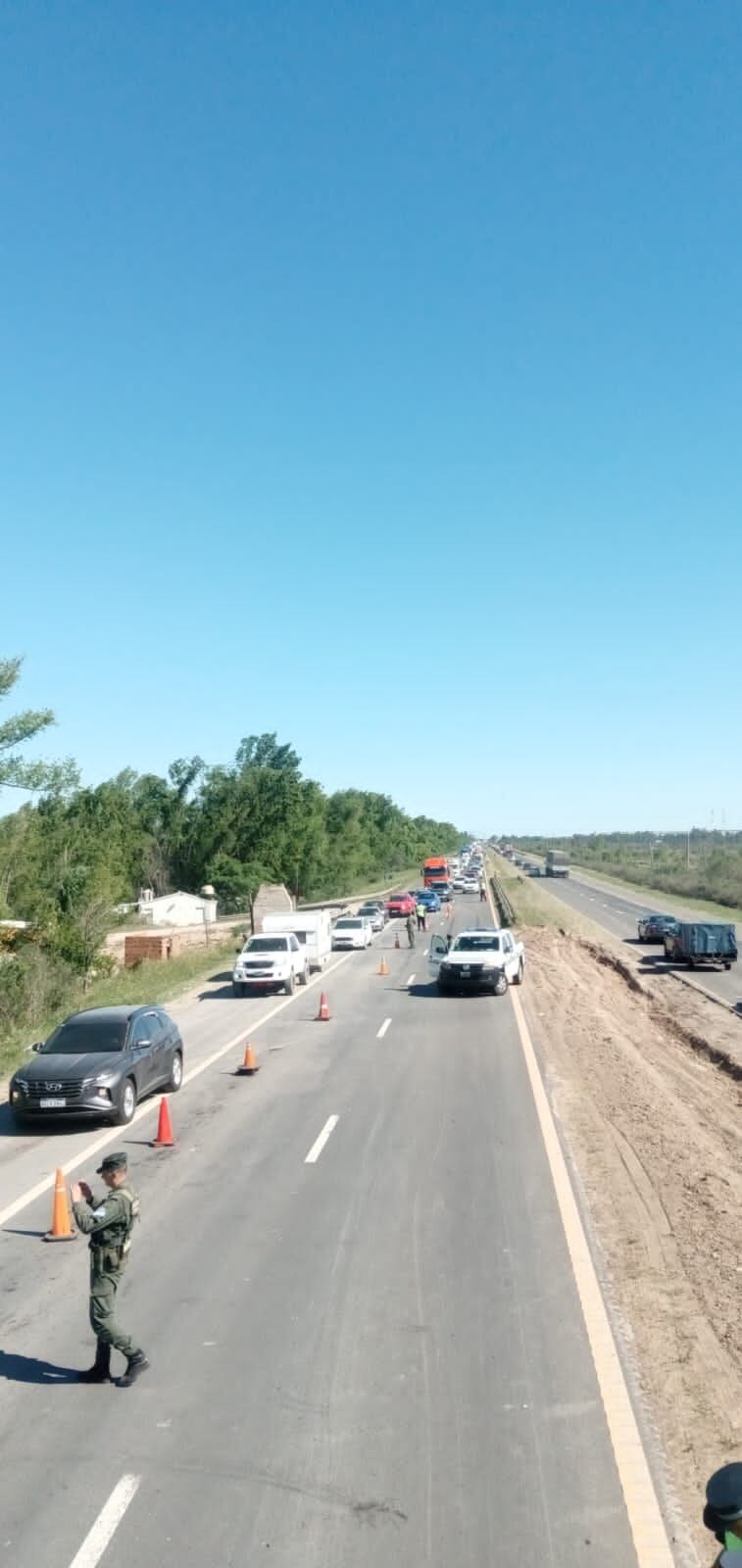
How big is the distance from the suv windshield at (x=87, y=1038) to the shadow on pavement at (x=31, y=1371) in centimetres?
820

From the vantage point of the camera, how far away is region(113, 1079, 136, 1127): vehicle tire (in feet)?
52.1

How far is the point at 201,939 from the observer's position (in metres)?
58.4

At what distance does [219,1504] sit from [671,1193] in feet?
24.0

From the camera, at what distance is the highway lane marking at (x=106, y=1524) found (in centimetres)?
578

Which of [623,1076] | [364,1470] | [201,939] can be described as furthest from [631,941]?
[364,1470]

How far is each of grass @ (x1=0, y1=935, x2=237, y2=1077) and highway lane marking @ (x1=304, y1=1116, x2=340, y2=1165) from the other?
7813 mm

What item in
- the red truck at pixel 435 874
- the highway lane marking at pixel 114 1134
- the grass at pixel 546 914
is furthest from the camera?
the red truck at pixel 435 874

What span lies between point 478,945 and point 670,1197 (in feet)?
63.5

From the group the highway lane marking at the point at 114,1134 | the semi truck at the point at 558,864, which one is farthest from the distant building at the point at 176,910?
the semi truck at the point at 558,864

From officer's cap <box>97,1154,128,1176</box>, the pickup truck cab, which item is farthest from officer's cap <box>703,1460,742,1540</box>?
the pickup truck cab

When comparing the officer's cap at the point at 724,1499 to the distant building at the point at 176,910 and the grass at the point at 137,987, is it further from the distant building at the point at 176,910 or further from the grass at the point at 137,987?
the distant building at the point at 176,910

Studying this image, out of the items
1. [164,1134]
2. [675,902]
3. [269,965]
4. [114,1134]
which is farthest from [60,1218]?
[675,902]

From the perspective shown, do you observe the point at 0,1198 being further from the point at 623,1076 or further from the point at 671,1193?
the point at 623,1076

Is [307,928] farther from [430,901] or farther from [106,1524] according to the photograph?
[430,901]
